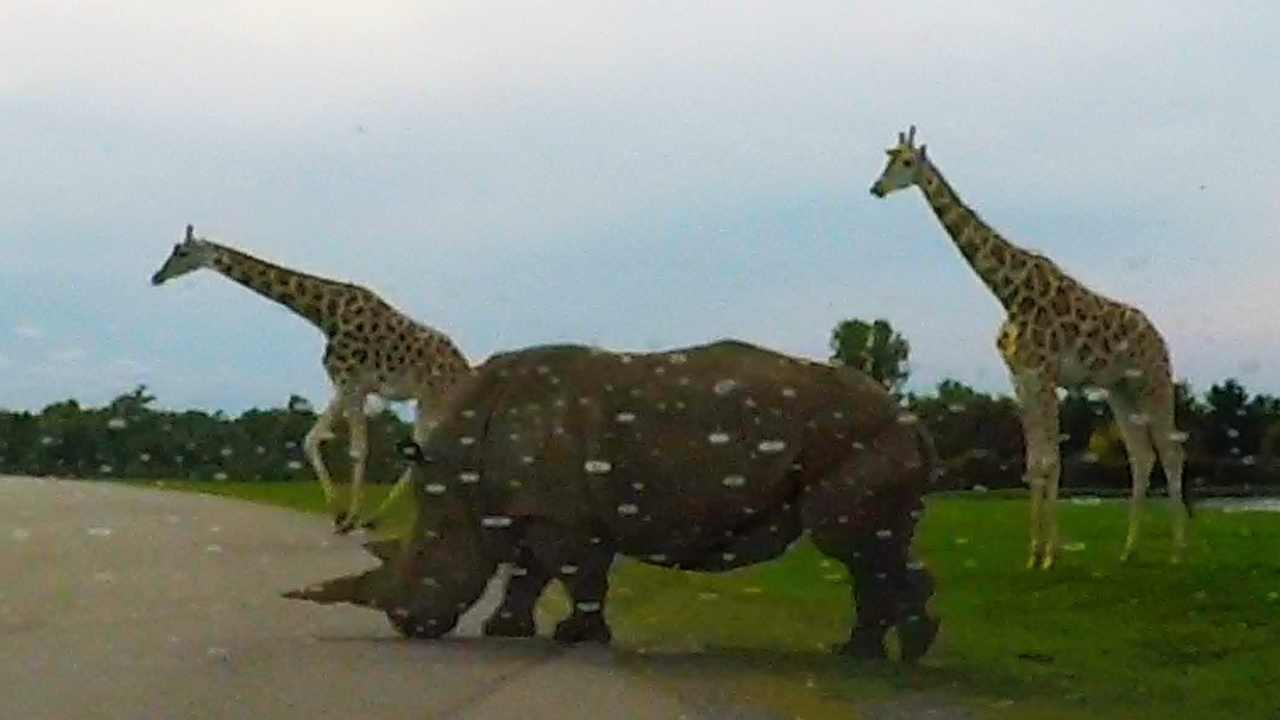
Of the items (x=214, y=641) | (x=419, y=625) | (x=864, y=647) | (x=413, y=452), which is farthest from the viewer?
(x=413, y=452)

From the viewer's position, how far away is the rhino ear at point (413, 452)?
24.9 ft

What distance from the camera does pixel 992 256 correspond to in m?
12.3

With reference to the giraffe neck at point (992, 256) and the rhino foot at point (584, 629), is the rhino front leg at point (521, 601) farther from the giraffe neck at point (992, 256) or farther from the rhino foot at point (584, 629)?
the giraffe neck at point (992, 256)

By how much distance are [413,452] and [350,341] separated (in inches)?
251

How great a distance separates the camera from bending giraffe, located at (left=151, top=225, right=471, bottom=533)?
1105cm

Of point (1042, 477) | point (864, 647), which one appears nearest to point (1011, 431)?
point (1042, 477)

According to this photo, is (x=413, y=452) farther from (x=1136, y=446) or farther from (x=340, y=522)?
(x=1136, y=446)

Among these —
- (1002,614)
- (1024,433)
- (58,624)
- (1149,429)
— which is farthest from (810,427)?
(1149,429)

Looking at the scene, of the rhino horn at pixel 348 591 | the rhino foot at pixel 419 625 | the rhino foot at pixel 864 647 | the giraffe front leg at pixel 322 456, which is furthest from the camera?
the giraffe front leg at pixel 322 456

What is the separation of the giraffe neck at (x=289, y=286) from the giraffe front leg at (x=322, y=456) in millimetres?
1236

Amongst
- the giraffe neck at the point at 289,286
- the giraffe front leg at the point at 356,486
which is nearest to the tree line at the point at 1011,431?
the giraffe front leg at the point at 356,486

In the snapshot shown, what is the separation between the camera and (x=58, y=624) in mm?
6625

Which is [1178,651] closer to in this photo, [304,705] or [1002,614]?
[1002,614]

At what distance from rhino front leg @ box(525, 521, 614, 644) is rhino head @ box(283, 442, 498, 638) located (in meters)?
0.27
